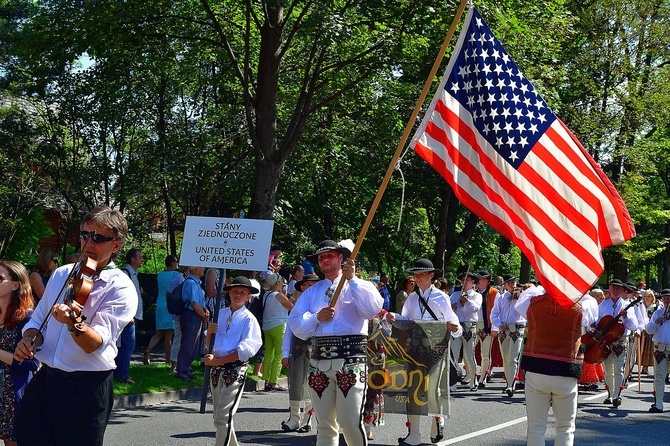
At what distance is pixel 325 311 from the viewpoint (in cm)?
744

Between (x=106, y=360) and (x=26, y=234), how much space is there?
93.0 ft

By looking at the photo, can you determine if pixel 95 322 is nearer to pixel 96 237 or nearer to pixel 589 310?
pixel 96 237

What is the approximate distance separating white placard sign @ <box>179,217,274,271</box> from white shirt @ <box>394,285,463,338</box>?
1787 mm

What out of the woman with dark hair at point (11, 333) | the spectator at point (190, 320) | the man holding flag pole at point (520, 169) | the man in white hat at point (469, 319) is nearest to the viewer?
the woman with dark hair at point (11, 333)

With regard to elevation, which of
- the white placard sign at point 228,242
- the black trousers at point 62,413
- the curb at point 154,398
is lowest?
the curb at point 154,398

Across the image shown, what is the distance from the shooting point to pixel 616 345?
15.7 meters

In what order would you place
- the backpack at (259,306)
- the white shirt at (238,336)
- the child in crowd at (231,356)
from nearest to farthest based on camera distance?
the child in crowd at (231,356), the white shirt at (238,336), the backpack at (259,306)

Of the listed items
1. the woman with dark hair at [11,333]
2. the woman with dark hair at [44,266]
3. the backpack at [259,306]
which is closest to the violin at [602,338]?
the backpack at [259,306]

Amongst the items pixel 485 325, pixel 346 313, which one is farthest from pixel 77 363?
pixel 485 325

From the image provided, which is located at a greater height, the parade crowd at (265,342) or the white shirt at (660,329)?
the white shirt at (660,329)

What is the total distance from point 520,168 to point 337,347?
2.02m

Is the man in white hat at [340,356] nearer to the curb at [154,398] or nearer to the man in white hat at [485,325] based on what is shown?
the curb at [154,398]

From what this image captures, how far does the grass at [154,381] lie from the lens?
13273 mm

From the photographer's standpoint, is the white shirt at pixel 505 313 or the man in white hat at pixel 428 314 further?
the white shirt at pixel 505 313
